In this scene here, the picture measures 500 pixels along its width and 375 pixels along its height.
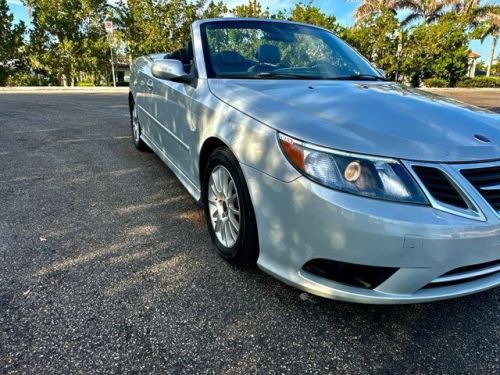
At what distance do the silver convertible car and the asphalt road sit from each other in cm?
25

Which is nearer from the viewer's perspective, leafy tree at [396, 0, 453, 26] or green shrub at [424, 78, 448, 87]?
green shrub at [424, 78, 448, 87]

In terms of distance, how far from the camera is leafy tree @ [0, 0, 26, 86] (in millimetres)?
22422

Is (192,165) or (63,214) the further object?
(63,214)

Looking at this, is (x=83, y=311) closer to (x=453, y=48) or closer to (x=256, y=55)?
(x=256, y=55)

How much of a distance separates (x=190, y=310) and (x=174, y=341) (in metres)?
0.24

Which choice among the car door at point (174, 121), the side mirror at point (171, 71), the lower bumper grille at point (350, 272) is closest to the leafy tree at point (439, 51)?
the car door at point (174, 121)

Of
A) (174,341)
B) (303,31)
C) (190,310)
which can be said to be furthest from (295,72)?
(174,341)

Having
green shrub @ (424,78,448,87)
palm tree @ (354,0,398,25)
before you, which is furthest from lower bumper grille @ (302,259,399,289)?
palm tree @ (354,0,398,25)

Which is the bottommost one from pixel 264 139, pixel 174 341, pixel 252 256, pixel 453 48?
pixel 174 341

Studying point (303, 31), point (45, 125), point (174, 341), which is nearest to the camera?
point (174, 341)

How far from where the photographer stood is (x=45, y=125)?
7457 millimetres

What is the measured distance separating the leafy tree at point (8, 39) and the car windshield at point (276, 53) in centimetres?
2431

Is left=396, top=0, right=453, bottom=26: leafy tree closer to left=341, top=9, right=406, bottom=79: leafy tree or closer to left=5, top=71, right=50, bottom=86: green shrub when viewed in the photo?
left=341, top=9, right=406, bottom=79: leafy tree

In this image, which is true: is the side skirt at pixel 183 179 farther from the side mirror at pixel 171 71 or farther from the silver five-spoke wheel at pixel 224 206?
the side mirror at pixel 171 71
